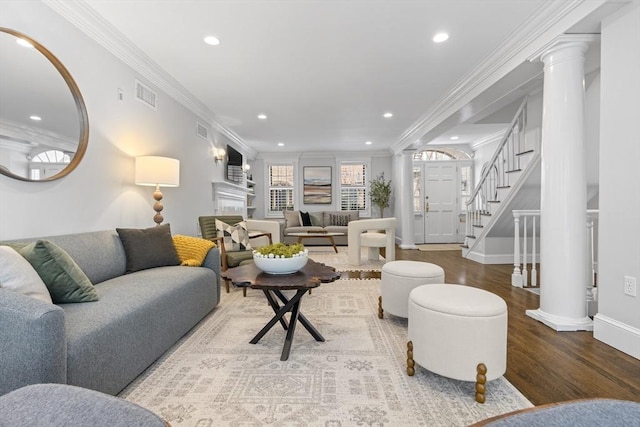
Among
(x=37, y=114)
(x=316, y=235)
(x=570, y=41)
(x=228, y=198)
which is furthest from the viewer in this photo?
(x=316, y=235)

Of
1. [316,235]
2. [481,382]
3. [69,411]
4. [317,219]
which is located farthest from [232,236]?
[317,219]

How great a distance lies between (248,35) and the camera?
2.85 m

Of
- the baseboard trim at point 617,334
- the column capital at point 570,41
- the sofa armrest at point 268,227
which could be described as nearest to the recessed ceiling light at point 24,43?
the sofa armrest at point 268,227

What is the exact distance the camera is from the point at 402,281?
2539 mm

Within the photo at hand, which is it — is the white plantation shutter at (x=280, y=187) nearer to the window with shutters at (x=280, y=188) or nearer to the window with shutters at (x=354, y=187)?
the window with shutters at (x=280, y=188)

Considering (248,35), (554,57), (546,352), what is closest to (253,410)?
(546,352)

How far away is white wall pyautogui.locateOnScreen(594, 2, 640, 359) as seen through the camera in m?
2.04

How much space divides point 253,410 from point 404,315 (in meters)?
1.44

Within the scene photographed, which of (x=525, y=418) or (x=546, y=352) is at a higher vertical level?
(x=525, y=418)

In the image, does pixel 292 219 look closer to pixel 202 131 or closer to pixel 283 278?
pixel 202 131

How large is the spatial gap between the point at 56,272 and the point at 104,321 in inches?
18.0

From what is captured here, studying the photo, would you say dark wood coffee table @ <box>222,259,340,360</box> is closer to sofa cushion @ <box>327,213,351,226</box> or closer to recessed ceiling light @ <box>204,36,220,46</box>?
recessed ceiling light @ <box>204,36,220,46</box>

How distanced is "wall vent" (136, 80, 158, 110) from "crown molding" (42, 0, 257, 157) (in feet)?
0.35

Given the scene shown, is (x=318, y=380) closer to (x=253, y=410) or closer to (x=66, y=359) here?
(x=253, y=410)
